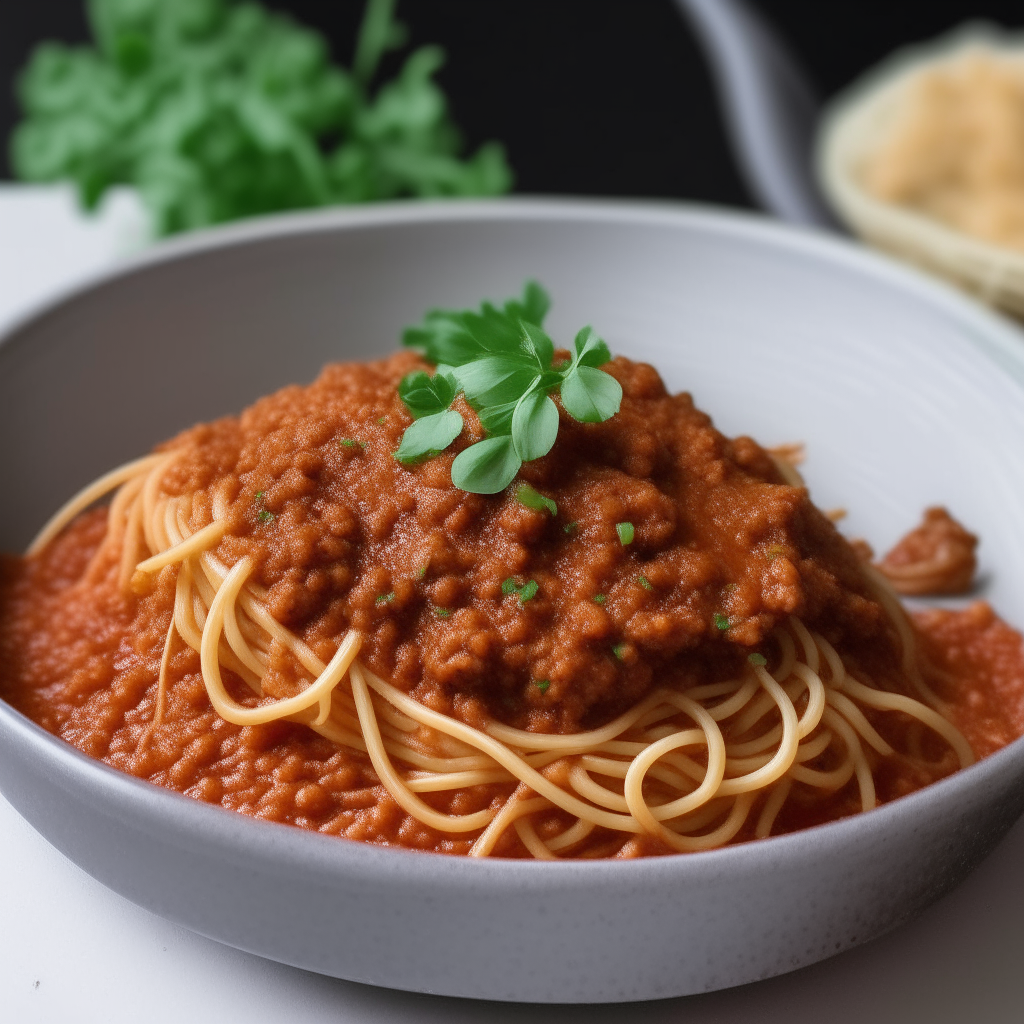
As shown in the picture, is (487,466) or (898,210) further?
Answer: (898,210)

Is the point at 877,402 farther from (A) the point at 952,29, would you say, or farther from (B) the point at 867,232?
(A) the point at 952,29

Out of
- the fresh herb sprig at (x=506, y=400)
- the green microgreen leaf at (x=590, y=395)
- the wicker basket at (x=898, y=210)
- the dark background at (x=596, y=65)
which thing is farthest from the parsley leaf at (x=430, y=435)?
the dark background at (x=596, y=65)

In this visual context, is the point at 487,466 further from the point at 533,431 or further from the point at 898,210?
the point at 898,210

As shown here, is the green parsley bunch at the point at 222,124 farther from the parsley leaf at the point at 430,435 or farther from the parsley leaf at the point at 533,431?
the parsley leaf at the point at 533,431

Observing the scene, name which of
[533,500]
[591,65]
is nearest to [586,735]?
[533,500]

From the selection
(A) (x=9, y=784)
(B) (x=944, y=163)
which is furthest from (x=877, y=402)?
(A) (x=9, y=784)

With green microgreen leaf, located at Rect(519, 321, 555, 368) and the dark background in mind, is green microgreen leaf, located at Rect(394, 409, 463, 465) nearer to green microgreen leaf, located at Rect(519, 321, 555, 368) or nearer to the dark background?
green microgreen leaf, located at Rect(519, 321, 555, 368)
